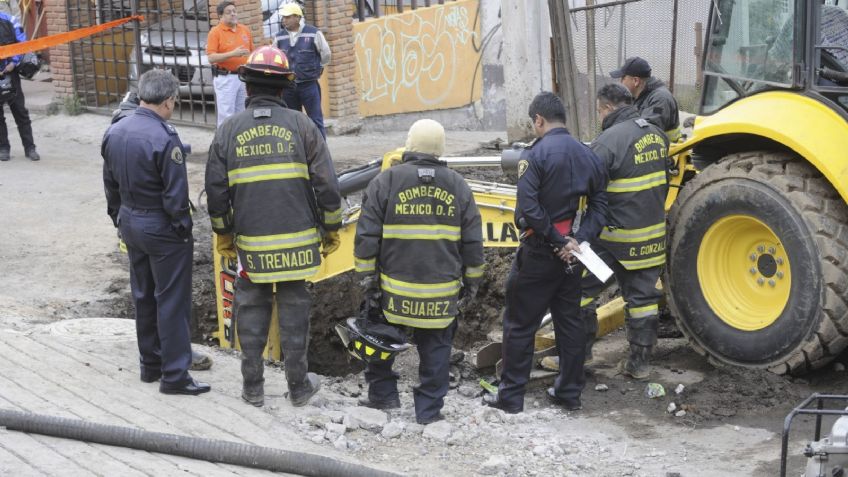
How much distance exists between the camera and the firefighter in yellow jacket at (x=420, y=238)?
20.5 ft

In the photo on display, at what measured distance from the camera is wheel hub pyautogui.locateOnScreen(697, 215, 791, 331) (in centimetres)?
697

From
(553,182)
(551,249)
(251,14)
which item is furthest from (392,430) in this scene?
(251,14)

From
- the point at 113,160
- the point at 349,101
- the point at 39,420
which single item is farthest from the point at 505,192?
the point at 349,101

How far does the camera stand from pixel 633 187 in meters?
7.07

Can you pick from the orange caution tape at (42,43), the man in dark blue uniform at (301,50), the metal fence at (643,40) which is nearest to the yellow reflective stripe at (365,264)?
the man in dark blue uniform at (301,50)

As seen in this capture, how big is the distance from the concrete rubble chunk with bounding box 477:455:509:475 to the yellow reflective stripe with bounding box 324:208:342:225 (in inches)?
61.7

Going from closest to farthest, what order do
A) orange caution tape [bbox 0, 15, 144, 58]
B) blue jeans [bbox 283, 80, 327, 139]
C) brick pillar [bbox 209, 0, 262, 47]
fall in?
blue jeans [bbox 283, 80, 327, 139] → orange caution tape [bbox 0, 15, 144, 58] → brick pillar [bbox 209, 0, 262, 47]

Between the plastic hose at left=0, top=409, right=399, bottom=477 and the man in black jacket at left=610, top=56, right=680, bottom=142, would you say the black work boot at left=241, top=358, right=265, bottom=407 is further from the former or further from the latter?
the man in black jacket at left=610, top=56, right=680, bottom=142

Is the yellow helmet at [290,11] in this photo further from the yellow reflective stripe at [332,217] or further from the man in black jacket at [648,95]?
the yellow reflective stripe at [332,217]

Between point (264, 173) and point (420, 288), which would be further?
point (420, 288)

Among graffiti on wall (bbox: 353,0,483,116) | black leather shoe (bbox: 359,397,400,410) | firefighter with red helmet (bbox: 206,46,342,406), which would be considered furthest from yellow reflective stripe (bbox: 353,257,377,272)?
graffiti on wall (bbox: 353,0,483,116)

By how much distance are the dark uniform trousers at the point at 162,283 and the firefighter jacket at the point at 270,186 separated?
293 mm

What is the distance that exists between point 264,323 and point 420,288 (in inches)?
36.0

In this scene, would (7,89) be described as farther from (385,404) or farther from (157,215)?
(385,404)
